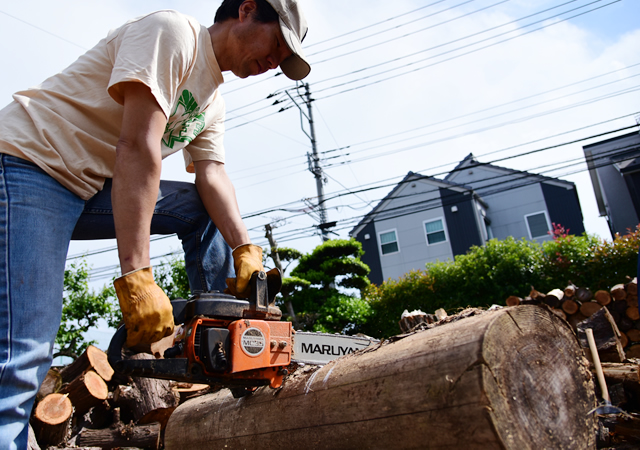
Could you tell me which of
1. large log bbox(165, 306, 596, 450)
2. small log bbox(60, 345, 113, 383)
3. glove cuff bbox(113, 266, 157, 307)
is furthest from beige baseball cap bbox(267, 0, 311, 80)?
small log bbox(60, 345, 113, 383)

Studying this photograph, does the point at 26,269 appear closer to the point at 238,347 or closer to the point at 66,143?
the point at 66,143

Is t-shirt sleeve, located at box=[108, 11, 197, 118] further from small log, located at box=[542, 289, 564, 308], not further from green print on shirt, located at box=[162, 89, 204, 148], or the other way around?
small log, located at box=[542, 289, 564, 308]

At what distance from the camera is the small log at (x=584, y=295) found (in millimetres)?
7062

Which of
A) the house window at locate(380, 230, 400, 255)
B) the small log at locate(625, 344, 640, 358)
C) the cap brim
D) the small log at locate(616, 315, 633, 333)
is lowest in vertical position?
the small log at locate(625, 344, 640, 358)

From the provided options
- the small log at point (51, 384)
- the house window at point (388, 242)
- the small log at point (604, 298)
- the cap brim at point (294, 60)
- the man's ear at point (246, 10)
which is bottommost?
the small log at point (604, 298)

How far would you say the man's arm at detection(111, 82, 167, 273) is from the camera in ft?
4.59

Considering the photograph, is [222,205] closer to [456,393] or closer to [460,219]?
[456,393]

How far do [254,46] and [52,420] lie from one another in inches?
133

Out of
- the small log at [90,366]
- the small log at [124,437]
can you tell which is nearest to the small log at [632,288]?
the small log at [124,437]

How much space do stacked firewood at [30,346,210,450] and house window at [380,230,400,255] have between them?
17047 mm

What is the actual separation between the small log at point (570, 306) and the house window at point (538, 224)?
13.6m

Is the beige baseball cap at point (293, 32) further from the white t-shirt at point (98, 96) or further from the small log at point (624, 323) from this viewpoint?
the small log at point (624, 323)

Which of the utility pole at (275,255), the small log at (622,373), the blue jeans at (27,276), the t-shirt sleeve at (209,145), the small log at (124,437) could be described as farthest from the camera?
the utility pole at (275,255)

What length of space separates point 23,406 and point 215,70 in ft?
4.33
